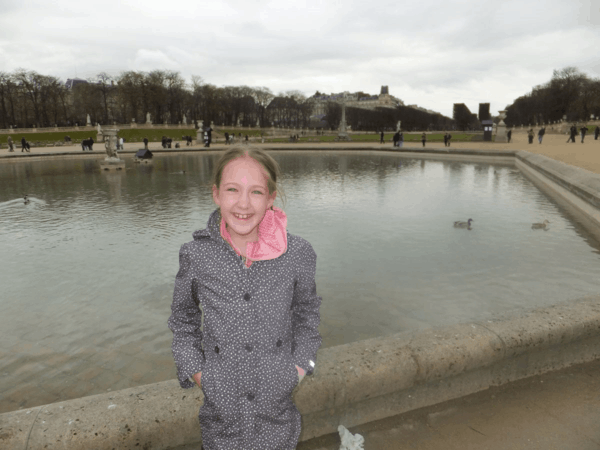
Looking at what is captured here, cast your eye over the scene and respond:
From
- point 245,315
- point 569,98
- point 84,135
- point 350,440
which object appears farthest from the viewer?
point 569,98

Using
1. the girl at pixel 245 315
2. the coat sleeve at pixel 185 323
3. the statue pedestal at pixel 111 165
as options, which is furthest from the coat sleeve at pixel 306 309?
the statue pedestal at pixel 111 165

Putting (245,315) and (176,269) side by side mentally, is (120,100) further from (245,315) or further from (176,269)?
(245,315)

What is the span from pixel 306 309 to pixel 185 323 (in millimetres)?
563

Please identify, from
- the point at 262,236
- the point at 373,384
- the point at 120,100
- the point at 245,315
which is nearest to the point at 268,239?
the point at 262,236

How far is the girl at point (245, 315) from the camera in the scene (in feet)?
5.44

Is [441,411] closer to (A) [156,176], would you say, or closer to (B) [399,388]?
(B) [399,388]

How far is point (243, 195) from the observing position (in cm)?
182

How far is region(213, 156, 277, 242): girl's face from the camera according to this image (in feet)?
6.00

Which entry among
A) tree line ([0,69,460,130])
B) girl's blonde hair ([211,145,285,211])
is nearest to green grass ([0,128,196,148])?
tree line ([0,69,460,130])

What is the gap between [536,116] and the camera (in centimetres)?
10025

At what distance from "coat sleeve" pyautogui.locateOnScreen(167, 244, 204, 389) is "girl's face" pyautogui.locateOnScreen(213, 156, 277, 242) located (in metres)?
0.25

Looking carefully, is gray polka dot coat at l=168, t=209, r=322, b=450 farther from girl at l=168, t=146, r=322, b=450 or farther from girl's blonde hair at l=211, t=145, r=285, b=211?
girl's blonde hair at l=211, t=145, r=285, b=211

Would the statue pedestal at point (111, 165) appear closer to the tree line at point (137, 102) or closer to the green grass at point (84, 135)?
the green grass at point (84, 135)

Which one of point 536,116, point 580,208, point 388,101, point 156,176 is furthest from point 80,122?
point 388,101
